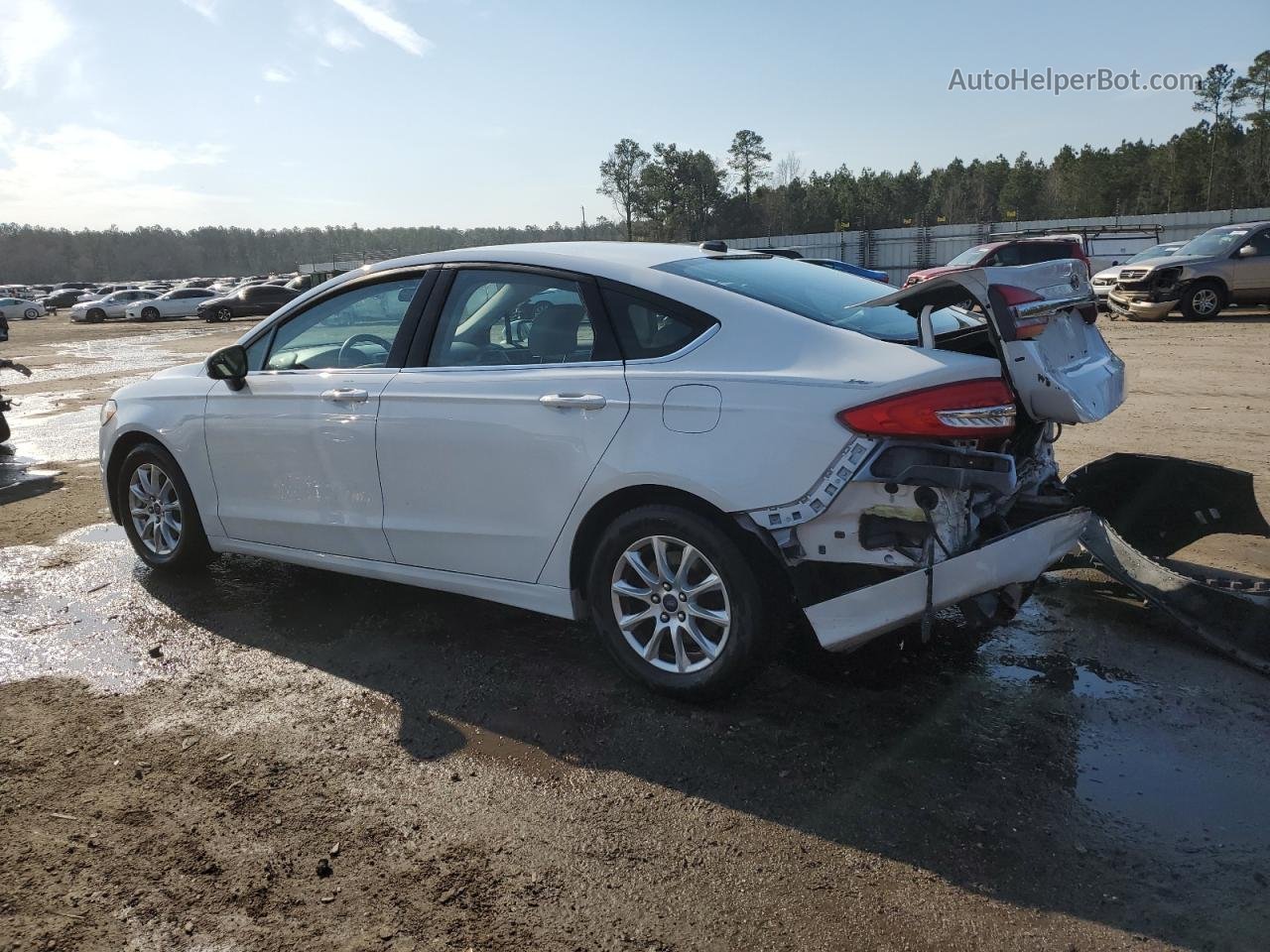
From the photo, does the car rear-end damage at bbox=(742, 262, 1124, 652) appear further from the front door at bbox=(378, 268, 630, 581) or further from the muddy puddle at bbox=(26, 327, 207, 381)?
the muddy puddle at bbox=(26, 327, 207, 381)

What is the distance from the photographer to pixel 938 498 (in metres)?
3.13

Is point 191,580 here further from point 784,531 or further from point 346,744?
point 784,531

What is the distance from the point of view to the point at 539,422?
3.73 m

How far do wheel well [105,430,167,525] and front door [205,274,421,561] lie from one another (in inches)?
30.2

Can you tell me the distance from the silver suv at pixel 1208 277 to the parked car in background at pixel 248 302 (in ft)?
107

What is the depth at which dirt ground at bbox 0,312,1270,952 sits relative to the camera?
253 cm

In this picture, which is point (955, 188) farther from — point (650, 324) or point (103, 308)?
point (650, 324)

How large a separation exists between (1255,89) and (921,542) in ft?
297

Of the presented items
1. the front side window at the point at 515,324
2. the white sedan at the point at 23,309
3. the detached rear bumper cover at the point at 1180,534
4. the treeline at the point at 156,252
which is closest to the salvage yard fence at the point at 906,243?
the white sedan at the point at 23,309

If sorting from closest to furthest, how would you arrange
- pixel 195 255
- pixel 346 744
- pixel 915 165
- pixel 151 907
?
pixel 151 907, pixel 346 744, pixel 915 165, pixel 195 255

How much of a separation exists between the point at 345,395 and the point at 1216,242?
63.1ft

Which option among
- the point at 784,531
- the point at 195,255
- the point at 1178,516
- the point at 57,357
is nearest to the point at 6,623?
the point at 784,531

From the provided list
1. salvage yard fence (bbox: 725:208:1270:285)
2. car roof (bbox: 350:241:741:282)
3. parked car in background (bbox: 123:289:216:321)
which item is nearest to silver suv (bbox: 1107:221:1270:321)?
car roof (bbox: 350:241:741:282)

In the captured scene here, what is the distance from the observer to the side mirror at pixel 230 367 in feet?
15.9
